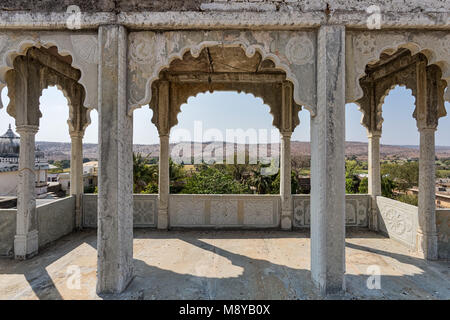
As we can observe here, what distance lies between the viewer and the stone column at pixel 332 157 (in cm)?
344

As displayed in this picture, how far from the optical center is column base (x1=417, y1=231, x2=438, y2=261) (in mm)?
4871

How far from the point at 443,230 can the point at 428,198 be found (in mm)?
803

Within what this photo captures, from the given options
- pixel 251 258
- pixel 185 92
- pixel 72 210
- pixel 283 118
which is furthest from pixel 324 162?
pixel 72 210

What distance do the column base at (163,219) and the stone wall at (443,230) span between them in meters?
6.41

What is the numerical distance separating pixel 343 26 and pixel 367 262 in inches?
166

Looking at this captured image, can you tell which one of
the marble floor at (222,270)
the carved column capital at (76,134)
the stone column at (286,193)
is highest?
the carved column capital at (76,134)

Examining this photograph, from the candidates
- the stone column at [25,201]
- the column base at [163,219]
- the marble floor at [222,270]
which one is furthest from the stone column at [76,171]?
the column base at [163,219]

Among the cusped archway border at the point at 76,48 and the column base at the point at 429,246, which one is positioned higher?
the cusped archway border at the point at 76,48

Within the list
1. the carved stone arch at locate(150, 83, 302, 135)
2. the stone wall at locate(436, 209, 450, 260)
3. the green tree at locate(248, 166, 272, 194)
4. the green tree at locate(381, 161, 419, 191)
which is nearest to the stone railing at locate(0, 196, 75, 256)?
the carved stone arch at locate(150, 83, 302, 135)

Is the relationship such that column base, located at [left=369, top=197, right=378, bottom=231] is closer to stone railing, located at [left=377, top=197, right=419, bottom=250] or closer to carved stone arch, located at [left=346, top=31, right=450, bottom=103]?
stone railing, located at [left=377, top=197, right=419, bottom=250]

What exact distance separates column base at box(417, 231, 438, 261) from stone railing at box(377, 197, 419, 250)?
252 mm

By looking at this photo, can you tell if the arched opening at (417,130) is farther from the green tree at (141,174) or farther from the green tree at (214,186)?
the green tree at (141,174)

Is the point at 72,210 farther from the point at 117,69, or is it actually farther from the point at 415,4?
the point at 415,4
